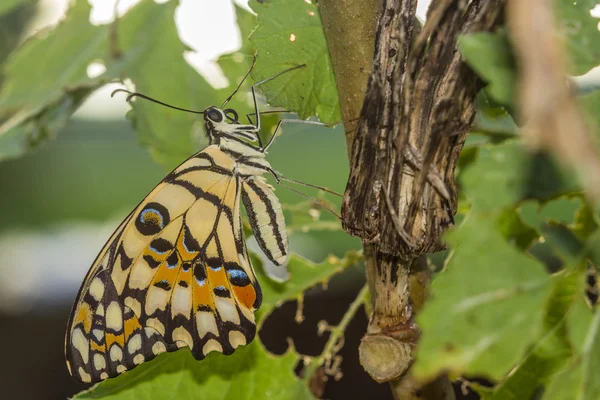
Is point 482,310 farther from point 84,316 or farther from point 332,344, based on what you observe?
point 84,316

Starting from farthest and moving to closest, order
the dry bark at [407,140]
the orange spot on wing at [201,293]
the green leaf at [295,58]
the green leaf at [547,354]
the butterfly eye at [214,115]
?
the butterfly eye at [214,115]
the orange spot on wing at [201,293]
the green leaf at [295,58]
the green leaf at [547,354]
the dry bark at [407,140]

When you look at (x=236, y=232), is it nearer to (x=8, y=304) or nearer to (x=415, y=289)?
(x=415, y=289)

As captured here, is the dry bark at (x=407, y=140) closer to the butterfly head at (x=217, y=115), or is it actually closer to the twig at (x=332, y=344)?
the twig at (x=332, y=344)

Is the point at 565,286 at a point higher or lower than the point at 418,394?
higher

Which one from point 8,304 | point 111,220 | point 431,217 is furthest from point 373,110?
point 111,220

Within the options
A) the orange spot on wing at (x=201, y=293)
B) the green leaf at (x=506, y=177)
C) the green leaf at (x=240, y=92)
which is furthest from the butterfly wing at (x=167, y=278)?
the green leaf at (x=506, y=177)

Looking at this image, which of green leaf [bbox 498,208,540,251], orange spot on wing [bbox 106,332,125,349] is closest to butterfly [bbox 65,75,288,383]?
orange spot on wing [bbox 106,332,125,349]
